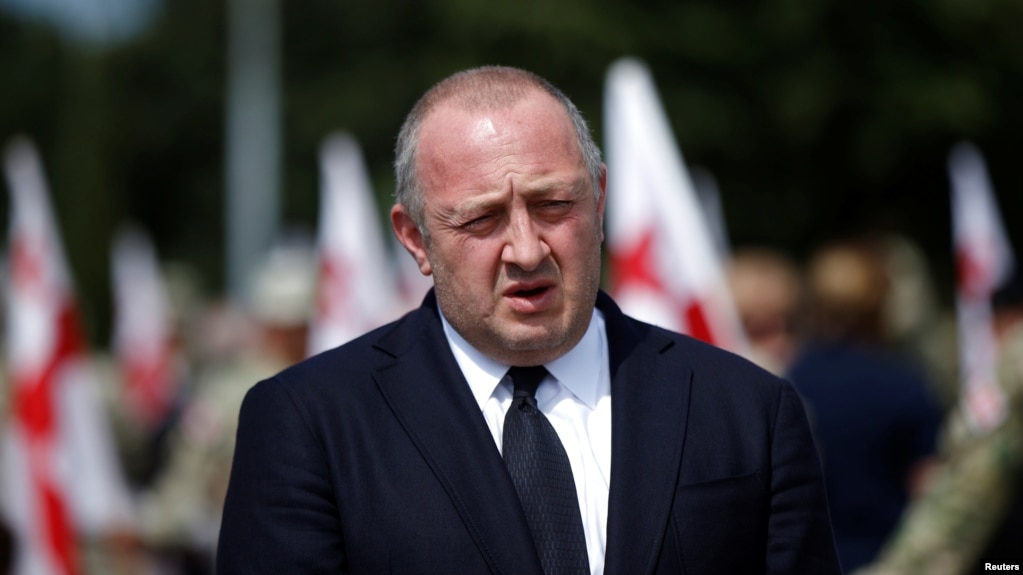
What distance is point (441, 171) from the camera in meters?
3.09

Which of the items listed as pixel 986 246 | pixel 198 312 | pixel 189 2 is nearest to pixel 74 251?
pixel 189 2

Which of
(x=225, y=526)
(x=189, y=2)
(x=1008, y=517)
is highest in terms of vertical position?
(x=189, y=2)

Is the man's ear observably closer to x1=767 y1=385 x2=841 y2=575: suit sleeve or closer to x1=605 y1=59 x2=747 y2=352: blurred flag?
x1=767 y1=385 x2=841 y2=575: suit sleeve

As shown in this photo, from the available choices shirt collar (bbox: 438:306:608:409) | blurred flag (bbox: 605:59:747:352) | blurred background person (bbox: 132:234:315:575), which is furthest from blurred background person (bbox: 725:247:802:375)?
shirt collar (bbox: 438:306:608:409)

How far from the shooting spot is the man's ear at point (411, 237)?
3.24m

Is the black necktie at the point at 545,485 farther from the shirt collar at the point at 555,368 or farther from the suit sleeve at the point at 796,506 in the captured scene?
the suit sleeve at the point at 796,506

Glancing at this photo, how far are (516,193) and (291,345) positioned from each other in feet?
14.7

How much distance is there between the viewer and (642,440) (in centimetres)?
299

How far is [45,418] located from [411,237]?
15.9ft

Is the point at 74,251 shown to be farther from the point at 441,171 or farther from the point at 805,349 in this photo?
the point at 441,171

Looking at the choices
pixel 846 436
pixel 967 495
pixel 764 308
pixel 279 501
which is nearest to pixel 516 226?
pixel 279 501

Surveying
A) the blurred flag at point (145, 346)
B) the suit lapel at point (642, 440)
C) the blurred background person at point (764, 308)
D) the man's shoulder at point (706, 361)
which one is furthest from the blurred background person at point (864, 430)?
the blurred flag at point (145, 346)

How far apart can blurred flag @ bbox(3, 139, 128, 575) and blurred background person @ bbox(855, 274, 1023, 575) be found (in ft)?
13.5

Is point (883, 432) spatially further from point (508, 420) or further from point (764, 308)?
point (508, 420)
